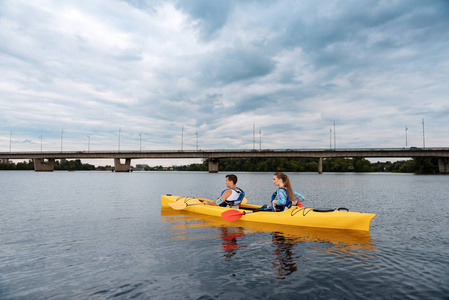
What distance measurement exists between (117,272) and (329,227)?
25.0 ft

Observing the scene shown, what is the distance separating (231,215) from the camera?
12.0 m

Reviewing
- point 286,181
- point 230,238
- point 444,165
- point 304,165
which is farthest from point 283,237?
point 304,165

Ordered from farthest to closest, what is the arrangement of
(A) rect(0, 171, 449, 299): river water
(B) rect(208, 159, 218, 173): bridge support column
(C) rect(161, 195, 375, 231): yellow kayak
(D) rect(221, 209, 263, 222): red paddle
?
(B) rect(208, 159, 218, 173): bridge support column → (D) rect(221, 209, 263, 222): red paddle → (C) rect(161, 195, 375, 231): yellow kayak → (A) rect(0, 171, 449, 299): river water

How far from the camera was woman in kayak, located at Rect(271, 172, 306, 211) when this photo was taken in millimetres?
10889

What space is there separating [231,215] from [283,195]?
7.67 ft

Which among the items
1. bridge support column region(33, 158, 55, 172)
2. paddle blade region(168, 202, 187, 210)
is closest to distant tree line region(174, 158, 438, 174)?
bridge support column region(33, 158, 55, 172)

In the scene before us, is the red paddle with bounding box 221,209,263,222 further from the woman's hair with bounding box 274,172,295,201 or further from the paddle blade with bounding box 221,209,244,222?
the woman's hair with bounding box 274,172,295,201

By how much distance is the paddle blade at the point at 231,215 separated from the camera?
12.0 meters

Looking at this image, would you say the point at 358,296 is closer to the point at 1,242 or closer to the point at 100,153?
the point at 1,242

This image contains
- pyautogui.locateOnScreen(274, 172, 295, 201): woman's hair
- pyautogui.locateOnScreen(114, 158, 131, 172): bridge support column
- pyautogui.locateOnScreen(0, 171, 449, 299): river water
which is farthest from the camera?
pyautogui.locateOnScreen(114, 158, 131, 172): bridge support column

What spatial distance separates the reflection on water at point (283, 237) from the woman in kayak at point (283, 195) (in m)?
0.81

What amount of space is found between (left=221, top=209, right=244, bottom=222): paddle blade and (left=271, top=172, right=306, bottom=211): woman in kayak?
59.4 inches

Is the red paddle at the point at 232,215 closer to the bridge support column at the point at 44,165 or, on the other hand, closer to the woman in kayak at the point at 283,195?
the woman in kayak at the point at 283,195

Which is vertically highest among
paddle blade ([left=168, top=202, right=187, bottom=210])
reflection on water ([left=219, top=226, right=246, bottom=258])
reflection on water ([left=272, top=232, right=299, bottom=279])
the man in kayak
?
the man in kayak
